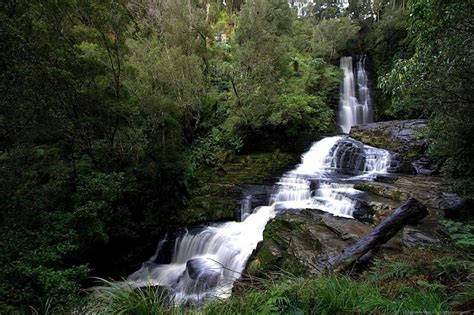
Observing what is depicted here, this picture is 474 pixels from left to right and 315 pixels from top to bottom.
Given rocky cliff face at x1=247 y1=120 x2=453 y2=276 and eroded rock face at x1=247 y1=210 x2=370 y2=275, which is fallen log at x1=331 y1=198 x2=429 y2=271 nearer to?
rocky cliff face at x1=247 y1=120 x2=453 y2=276

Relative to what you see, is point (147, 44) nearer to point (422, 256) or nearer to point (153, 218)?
point (153, 218)

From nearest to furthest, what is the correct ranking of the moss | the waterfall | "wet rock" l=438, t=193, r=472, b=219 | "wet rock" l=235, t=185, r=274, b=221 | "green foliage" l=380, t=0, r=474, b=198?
"green foliage" l=380, t=0, r=474, b=198 → "wet rock" l=438, t=193, r=472, b=219 → "wet rock" l=235, t=185, r=274, b=221 → the moss → the waterfall

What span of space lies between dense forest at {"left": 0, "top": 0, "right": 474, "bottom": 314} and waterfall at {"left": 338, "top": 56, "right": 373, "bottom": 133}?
19.2 feet

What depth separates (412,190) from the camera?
8.75 meters

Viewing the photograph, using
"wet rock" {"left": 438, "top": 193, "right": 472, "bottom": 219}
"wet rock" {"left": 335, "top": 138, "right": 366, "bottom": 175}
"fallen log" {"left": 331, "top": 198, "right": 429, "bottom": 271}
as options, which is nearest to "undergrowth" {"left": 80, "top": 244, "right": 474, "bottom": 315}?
"fallen log" {"left": 331, "top": 198, "right": 429, "bottom": 271}

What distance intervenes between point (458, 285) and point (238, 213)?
22.3 feet

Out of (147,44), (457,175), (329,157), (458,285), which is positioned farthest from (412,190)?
(147,44)

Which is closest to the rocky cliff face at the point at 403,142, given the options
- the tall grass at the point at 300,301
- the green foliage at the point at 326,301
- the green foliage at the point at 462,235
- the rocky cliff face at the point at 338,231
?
the rocky cliff face at the point at 338,231

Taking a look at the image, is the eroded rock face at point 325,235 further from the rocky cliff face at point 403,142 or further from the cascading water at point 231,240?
the rocky cliff face at point 403,142

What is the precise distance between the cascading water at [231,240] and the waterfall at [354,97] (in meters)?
9.07

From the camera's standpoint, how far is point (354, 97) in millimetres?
22047

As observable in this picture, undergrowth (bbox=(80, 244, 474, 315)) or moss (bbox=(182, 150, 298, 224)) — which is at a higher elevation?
undergrowth (bbox=(80, 244, 474, 315))

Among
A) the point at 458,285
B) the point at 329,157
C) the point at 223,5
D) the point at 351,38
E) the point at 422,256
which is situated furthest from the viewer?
the point at 223,5

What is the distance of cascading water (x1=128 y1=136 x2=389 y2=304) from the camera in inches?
264
